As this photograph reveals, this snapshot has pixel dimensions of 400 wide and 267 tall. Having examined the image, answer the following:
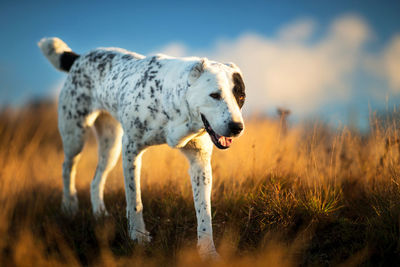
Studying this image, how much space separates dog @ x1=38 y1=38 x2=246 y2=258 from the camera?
8.07ft

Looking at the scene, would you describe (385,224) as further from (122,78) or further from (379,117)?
(122,78)

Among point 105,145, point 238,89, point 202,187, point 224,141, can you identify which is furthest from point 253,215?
point 105,145

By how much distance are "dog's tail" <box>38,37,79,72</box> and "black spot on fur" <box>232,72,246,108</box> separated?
3180 mm

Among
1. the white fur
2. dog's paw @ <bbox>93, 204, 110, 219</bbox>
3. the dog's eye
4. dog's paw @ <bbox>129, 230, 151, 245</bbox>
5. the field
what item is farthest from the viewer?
the white fur

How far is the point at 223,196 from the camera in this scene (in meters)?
3.96

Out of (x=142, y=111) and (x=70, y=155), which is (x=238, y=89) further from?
(x=70, y=155)

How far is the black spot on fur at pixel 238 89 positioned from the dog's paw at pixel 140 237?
177 centimetres

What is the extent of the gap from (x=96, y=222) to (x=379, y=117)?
13.0ft

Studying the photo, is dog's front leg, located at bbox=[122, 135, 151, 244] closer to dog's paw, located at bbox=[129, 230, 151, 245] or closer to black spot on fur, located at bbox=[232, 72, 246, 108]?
dog's paw, located at bbox=[129, 230, 151, 245]

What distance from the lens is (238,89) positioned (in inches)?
98.7

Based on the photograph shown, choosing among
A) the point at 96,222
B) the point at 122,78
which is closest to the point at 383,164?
the point at 122,78

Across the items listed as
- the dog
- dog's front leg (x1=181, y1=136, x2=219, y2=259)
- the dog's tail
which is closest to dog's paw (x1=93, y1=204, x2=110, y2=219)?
the dog

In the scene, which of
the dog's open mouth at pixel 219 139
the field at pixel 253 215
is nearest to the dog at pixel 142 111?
the dog's open mouth at pixel 219 139

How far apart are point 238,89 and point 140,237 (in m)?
1.91
